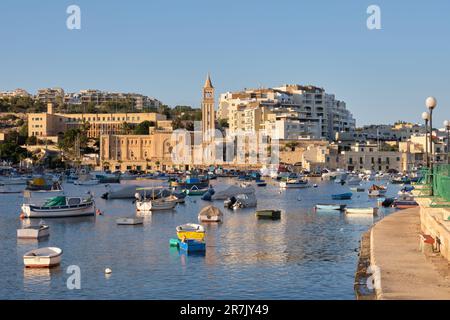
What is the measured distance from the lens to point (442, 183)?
687 inches

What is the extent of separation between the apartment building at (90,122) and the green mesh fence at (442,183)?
412 feet

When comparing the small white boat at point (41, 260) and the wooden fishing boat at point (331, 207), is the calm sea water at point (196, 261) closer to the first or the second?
the small white boat at point (41, 260)

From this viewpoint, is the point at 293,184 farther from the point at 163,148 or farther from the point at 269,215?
the point at 163,148

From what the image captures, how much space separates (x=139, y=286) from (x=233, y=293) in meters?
2.78

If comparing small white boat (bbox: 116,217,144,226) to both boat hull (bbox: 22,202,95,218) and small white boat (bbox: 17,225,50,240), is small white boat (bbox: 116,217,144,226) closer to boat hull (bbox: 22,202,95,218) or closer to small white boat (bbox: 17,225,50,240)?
boat hull (bbox: 22,202,95,218)

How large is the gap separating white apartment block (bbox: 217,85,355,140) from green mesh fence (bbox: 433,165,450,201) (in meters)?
102

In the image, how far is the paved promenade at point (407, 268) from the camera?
13.4 m

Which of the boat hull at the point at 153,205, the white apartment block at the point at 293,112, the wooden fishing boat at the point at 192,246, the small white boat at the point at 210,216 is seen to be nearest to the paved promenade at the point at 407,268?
the wooden fishing boat at the point at 192,246

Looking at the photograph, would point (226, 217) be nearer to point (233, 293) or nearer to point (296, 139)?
point (233, 293)

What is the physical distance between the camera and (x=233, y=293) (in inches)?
730

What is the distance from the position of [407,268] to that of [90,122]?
5646 inches

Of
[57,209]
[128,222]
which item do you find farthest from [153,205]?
[128,222]

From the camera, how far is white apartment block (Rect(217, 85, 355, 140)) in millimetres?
124400
